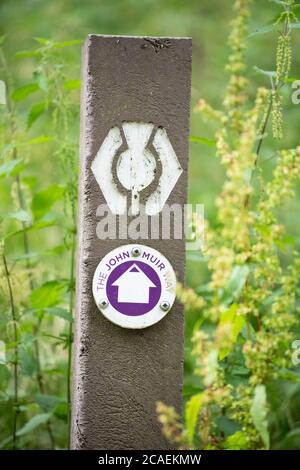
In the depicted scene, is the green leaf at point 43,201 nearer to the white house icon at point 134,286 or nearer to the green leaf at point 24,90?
the green leaf at point 24,90

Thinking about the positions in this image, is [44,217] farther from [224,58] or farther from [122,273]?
[224,58]

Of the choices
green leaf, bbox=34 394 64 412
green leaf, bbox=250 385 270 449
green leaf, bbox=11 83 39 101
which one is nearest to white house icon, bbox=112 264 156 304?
green leaf, bbox=250 385 270 449

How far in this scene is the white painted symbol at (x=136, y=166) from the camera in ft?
7.89

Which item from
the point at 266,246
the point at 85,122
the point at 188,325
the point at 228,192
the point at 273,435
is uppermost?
the point at 85,122

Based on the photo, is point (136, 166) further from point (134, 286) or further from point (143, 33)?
point (143, 33)

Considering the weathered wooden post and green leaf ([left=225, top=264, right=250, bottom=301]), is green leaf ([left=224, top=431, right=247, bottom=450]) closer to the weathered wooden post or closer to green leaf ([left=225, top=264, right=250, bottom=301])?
the weathered wooden post

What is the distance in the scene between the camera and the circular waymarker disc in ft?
7.76

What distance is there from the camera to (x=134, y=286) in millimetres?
2375

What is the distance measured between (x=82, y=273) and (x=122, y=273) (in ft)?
0.45

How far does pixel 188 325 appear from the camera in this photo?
393 cm

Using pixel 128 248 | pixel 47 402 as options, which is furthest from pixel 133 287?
pixel 47 402

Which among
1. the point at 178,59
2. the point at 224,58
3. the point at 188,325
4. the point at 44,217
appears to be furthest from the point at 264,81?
the point at 178,59

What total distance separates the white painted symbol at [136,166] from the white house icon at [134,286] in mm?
202

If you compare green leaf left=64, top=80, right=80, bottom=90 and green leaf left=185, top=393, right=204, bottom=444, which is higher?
green leaf left=64, top=80, right=80, bottom=90
